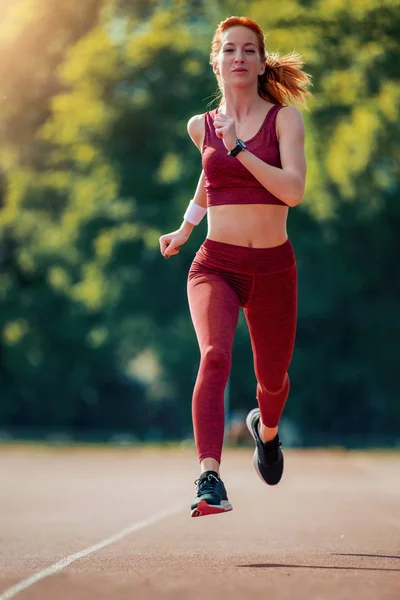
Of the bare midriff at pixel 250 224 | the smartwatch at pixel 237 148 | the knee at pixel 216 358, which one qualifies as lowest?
the knee at pixel 216 358

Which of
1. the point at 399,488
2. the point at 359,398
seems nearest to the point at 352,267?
the point at 359,398

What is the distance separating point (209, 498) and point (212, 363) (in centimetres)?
74

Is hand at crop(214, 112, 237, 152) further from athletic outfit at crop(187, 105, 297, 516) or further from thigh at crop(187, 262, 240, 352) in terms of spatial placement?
thigh at crop(187, 262, 240, 352)

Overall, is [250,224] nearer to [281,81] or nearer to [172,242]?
[172,242]

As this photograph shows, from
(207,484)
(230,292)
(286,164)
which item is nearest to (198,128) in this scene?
(286,164)

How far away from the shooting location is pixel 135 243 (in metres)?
40.2

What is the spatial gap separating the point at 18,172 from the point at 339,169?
15355 mm

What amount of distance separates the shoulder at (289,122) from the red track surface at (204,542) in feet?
7.58

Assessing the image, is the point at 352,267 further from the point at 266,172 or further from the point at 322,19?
the point at 266,172

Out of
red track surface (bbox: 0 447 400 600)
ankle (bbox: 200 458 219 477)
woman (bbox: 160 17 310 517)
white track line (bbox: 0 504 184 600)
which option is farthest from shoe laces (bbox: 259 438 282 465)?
ankle (bbox: 200 458 219 477)

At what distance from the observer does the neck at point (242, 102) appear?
6.96 metres

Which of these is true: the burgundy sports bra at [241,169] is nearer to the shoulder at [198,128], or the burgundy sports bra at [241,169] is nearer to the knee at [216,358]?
the shoulder at [198,128]

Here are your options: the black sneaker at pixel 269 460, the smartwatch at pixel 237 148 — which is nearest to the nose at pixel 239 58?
the smartwatch at pixel 237 148

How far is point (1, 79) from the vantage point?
41.4 meters
